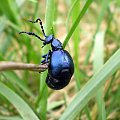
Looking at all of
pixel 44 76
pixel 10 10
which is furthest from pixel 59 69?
pixel 10 10

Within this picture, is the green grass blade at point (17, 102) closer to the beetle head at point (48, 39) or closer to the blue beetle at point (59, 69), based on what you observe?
the blue beetle at point (59, 69)

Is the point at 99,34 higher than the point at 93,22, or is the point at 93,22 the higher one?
the point at 99,34

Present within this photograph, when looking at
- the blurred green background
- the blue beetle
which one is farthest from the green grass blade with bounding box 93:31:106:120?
the blue beetle

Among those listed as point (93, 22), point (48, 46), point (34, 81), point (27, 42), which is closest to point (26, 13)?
point (93, 22)

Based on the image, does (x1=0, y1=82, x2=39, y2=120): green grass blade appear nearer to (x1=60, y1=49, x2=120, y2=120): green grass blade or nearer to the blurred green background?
the blurred green background

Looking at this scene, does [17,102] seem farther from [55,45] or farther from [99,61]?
[99,61]

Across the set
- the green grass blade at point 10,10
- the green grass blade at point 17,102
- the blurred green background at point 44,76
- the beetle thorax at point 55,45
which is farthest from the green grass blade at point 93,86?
the green grass blade at point 10,10

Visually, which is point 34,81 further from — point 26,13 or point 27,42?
point 26,13

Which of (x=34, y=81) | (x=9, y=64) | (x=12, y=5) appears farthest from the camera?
(x=34, y=81)
